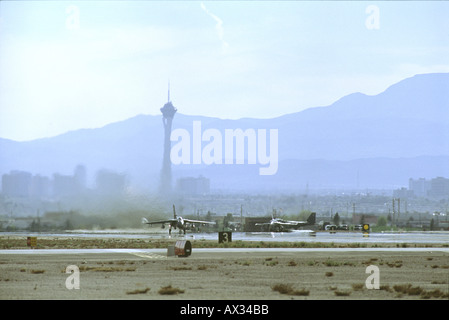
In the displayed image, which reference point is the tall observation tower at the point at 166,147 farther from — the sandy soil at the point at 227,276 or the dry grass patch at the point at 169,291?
the dry grass patch at the point at 169,291

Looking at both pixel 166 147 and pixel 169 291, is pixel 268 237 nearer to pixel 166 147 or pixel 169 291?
pixel 166 147

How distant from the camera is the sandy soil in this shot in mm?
35156

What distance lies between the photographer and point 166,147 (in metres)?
125

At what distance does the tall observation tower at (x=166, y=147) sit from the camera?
108 metres

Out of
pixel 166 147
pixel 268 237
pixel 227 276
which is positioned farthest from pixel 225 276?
pixel 166 147

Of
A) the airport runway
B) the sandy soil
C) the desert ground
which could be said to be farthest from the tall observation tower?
the sandy soil

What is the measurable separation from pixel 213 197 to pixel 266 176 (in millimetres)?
35610

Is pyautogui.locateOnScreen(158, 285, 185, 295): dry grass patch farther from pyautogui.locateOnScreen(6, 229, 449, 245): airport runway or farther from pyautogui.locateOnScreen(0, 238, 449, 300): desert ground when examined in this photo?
pyautogui.locateOnScreen(6, 229, 449, 245): airport runway

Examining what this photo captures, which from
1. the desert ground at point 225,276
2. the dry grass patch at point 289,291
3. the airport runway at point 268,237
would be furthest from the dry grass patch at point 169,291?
the airport runway at point 268,237

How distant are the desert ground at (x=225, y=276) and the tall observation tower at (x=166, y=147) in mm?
39271

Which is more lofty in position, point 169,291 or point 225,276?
point 169,291

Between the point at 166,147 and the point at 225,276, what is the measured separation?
81.5 metres
